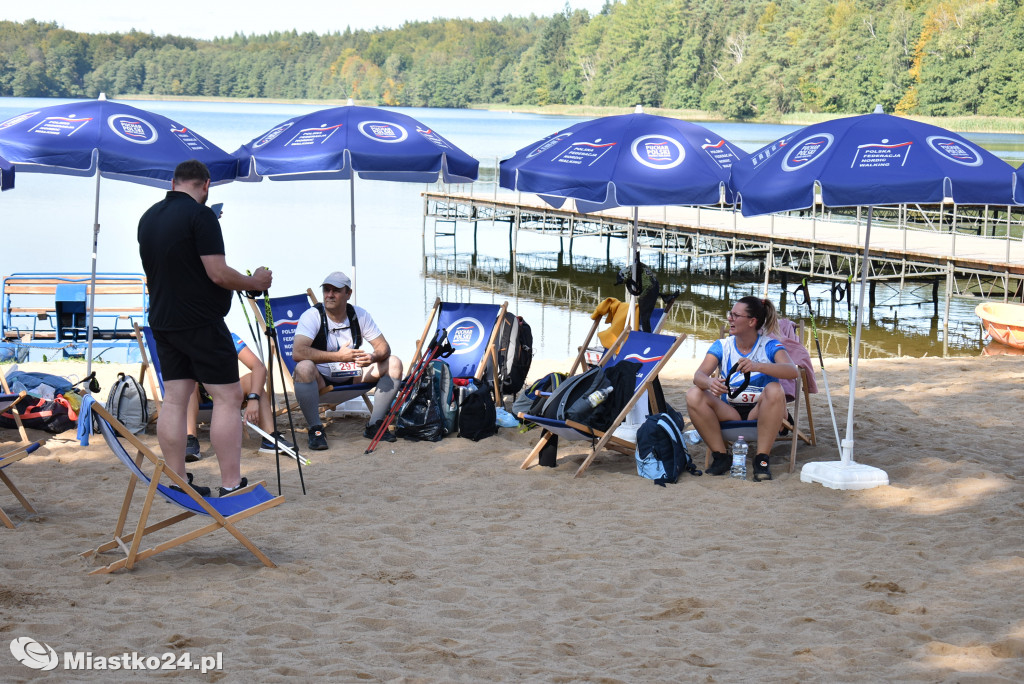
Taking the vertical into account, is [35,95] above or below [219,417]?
above

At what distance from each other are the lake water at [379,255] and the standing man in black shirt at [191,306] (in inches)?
332

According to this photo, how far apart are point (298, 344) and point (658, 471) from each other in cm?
226

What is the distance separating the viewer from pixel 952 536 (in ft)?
15.4

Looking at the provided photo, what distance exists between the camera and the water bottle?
5703 mm

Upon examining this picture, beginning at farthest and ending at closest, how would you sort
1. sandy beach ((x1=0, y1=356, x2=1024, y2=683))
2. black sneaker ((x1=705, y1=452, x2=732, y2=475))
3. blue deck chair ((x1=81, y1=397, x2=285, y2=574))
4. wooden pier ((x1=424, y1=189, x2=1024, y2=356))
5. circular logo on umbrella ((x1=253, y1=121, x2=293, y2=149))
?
wooden pier ((x1=424, y1=189, x2=1024, y2=356)) → circular logo on umbrella ((x1=253, y1=121, x2=293, y2=149)) → black sneaker ((x1=705, y1=452, x2=732, y2=475)) → blue deck chair ((x1=81, y1=397, x2=285, y2=574)) → sandy beach ((x1=0, y1=356, x2=1024, y2=683))

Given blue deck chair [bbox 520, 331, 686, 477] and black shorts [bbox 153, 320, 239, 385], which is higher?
black shorts [bbox 153, 320, 239, 385]

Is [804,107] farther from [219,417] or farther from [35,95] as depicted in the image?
[35,95]

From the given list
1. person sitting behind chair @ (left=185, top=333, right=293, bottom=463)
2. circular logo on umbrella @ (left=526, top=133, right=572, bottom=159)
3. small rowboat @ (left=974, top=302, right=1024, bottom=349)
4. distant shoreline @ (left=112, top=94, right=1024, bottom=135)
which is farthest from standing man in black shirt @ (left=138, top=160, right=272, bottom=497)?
small rowboat @ (left=974, top=302, right=1024, bottom=349)

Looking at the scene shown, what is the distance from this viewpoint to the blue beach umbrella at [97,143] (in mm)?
6516

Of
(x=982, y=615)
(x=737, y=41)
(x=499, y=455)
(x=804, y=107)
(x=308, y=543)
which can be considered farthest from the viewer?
(x=737, y=41)

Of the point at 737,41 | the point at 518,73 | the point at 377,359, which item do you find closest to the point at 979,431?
the point at 377,359

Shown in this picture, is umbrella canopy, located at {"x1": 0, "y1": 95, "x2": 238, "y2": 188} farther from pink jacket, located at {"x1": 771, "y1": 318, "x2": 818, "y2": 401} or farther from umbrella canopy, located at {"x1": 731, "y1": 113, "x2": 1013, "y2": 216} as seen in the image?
pink jacket, located at {"x1": 771, "y1": 318, "x2": 818, "y2": 401}

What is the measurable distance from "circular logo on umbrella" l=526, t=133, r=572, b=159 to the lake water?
6.30m

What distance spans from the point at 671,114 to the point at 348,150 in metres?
77.0
